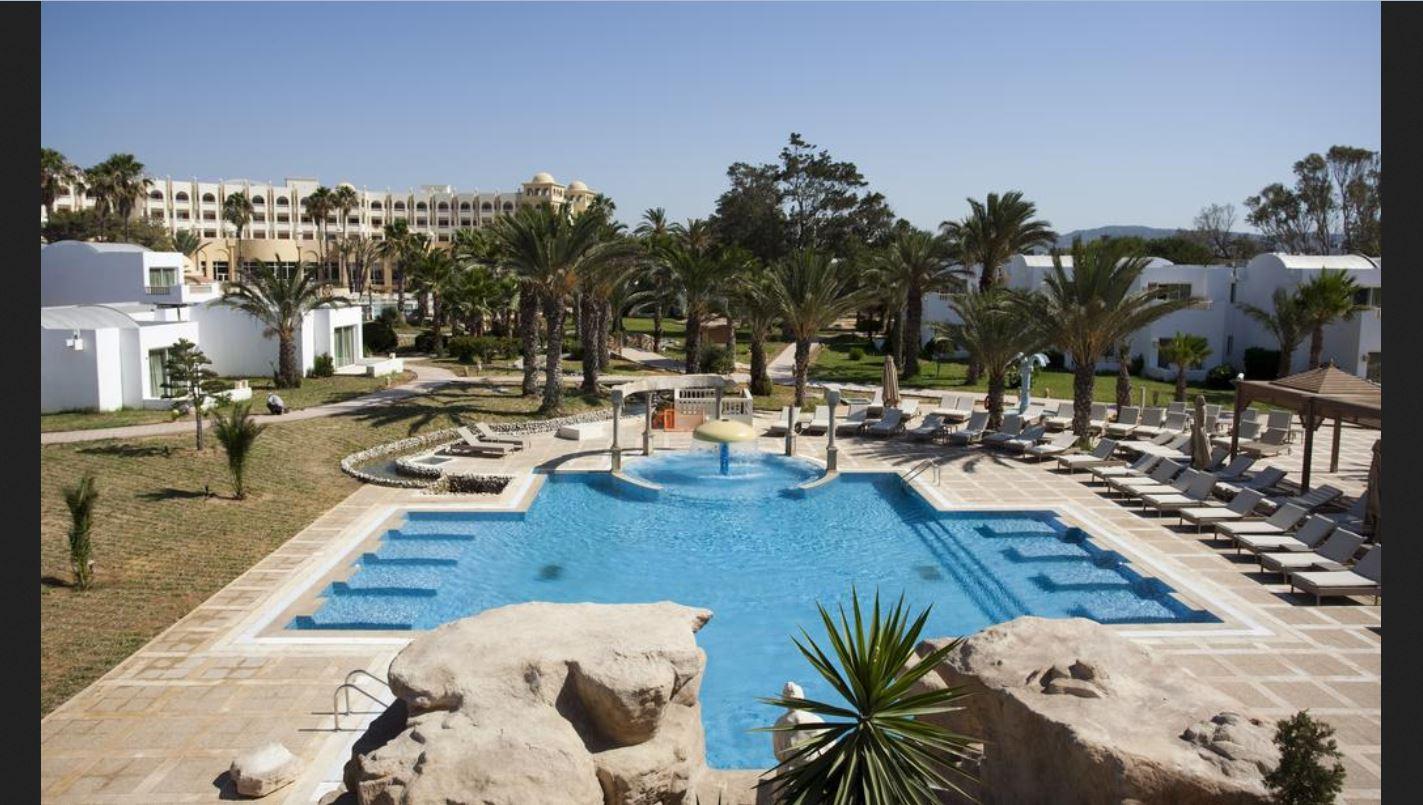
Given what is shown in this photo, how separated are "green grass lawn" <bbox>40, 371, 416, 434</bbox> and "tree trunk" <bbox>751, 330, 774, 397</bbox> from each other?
13.1m

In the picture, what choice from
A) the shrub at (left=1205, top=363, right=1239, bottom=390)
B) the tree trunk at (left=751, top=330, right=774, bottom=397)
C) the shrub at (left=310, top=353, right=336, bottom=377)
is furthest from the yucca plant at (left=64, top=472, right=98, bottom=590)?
the shrub at (left=1205, top=363, right=1239, bottom=390)

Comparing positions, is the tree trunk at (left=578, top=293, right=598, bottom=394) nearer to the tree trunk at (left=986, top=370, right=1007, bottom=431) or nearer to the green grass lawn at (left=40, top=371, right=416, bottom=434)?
the green grass lawn at (left=40, top=371, right=416, bottom=434)

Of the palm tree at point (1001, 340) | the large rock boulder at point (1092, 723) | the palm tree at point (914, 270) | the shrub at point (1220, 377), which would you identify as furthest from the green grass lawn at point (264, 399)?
the shrub at point (1220, 377)

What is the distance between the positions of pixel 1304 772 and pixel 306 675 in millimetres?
9559

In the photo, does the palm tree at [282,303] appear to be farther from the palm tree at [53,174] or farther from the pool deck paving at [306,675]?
the palm tree at [53,174]

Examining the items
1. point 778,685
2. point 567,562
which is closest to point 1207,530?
point 778,685

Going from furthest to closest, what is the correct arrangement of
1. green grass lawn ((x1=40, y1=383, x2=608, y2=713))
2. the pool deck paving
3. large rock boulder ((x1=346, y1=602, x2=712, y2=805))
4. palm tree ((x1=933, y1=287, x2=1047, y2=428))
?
palm tree ((x1=933, y1=287, x2=1047, y2=428)) < green grass lawn ((x1=40, y1=383, x2=608, y2=713)) < the pool deck paving < large rock boulder ((x1=346, y1=602, x2=712, y2=805))

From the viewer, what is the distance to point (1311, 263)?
39812mm

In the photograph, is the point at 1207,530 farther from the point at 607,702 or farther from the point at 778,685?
the point at 607,702

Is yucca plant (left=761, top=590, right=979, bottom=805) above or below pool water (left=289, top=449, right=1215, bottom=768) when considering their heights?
above

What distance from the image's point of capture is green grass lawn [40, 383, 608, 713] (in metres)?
11.7

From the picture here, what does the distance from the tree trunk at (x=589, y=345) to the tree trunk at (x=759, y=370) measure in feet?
18.8

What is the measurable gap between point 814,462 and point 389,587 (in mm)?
11816

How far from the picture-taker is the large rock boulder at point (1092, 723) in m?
6.54
